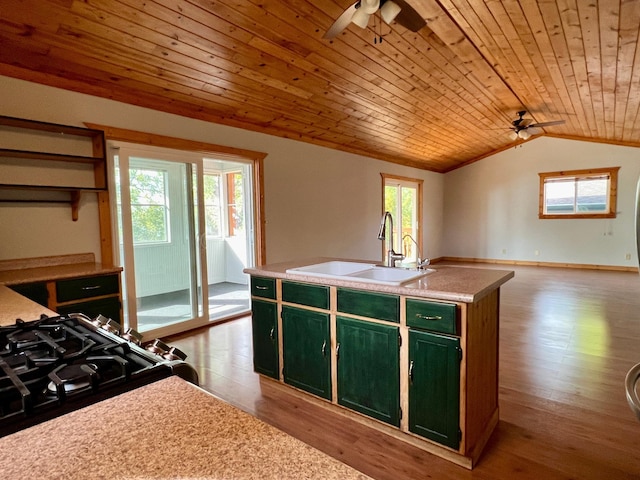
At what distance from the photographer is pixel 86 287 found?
267 centimetres

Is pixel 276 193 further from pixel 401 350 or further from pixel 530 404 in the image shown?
pixel 530 404

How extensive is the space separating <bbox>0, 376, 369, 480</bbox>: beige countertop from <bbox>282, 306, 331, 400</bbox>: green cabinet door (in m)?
1.66

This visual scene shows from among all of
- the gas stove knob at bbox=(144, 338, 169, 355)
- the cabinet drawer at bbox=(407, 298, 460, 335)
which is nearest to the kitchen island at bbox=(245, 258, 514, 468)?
the cabinet drawer at bbox=(407, 298, 460, 335)

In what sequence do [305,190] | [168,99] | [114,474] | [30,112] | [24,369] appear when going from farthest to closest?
[305,190], [168,99], [30,112], [24,369], [114,474]

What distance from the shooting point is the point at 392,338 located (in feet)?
6.65

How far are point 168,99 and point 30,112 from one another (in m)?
1.15

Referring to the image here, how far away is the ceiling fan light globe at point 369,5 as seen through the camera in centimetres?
214

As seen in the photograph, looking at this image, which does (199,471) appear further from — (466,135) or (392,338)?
(466,135)

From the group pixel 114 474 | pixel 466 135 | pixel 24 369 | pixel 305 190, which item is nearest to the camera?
pixel 114 474

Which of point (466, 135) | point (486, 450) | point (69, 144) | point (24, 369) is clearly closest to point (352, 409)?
point (486, 450)

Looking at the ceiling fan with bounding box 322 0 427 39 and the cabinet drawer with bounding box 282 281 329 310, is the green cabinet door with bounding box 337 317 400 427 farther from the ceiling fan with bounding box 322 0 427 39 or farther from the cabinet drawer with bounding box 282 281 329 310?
the ceiling fan with bounding box 322 0 427 39

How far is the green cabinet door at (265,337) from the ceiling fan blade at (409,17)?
2.13 m

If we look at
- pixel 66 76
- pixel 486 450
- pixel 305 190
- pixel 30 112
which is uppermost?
pixel 66 76

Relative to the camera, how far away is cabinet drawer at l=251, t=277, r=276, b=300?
2613 millimetres
